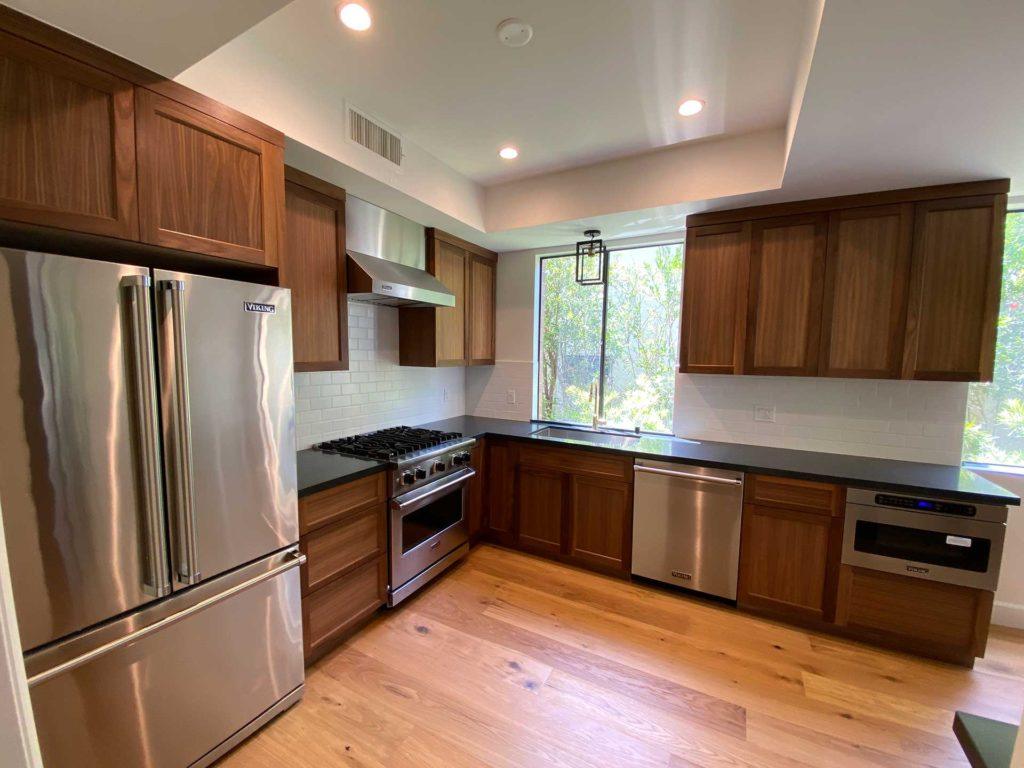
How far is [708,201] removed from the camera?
2.49 metres

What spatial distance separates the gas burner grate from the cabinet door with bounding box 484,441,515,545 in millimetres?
400

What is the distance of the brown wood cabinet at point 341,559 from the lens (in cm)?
192

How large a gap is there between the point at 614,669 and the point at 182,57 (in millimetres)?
3035

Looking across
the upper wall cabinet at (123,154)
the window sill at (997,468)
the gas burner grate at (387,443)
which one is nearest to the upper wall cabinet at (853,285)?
the window sill at (997,468)

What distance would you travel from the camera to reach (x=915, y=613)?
212cm

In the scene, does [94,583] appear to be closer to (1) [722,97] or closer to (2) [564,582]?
(2) [564,582]

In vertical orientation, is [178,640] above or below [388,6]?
below

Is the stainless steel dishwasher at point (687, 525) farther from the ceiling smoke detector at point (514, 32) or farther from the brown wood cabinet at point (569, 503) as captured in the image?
the ceiling smoke detector at point (514, 32)

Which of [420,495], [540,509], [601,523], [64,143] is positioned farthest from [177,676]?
[601,523]

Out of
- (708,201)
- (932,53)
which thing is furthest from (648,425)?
(932,53)

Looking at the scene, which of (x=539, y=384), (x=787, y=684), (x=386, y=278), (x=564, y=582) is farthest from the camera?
(x=539, y=384)

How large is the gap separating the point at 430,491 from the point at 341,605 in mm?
751

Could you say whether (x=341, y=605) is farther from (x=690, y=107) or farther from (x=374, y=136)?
(x=690, y=107)

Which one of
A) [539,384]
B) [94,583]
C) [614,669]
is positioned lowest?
[614,669]
